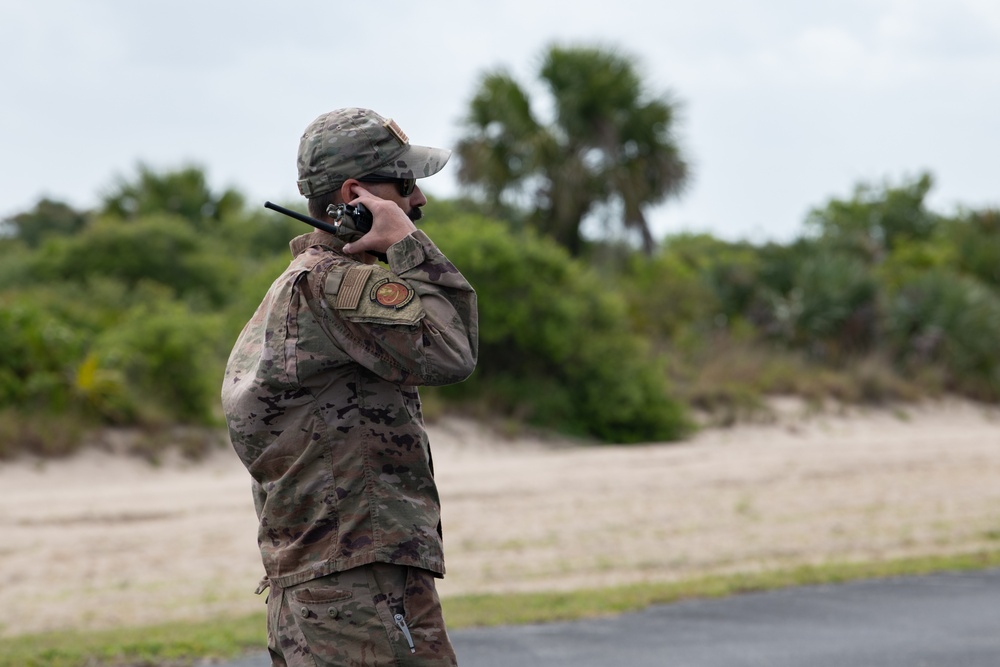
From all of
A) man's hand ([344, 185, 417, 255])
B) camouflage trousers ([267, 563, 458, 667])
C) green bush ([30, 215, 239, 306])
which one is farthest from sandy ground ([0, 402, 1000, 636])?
green bush ([30, 215, 239, 306])

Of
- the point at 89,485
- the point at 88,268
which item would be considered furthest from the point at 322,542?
the point at 88,268

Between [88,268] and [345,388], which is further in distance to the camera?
[88,268]

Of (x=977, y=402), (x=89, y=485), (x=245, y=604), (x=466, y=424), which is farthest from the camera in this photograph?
(x=977, y=402)

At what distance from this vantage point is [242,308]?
18.3 m

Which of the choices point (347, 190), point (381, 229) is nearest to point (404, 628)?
point (381, 229)

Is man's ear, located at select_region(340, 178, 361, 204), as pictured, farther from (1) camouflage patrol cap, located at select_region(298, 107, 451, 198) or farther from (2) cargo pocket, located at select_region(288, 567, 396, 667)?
(2) cargo pocket, located at select_region(288, 567, 396, 667)

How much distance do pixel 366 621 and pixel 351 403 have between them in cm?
48

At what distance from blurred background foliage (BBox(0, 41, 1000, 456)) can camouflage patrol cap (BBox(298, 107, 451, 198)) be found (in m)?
12.2

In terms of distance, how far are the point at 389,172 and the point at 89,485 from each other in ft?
39.0

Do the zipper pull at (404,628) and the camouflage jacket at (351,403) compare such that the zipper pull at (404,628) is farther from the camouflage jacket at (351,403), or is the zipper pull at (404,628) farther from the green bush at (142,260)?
the green bush at (142,260)

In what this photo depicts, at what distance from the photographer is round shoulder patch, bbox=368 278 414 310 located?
8.79 feet

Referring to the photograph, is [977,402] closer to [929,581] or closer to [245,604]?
[929,581]

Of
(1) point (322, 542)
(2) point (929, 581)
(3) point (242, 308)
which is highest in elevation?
(3) point (242, 308)

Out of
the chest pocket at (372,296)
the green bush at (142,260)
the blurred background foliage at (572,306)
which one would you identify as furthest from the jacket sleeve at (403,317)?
the green bush at (142,260)
